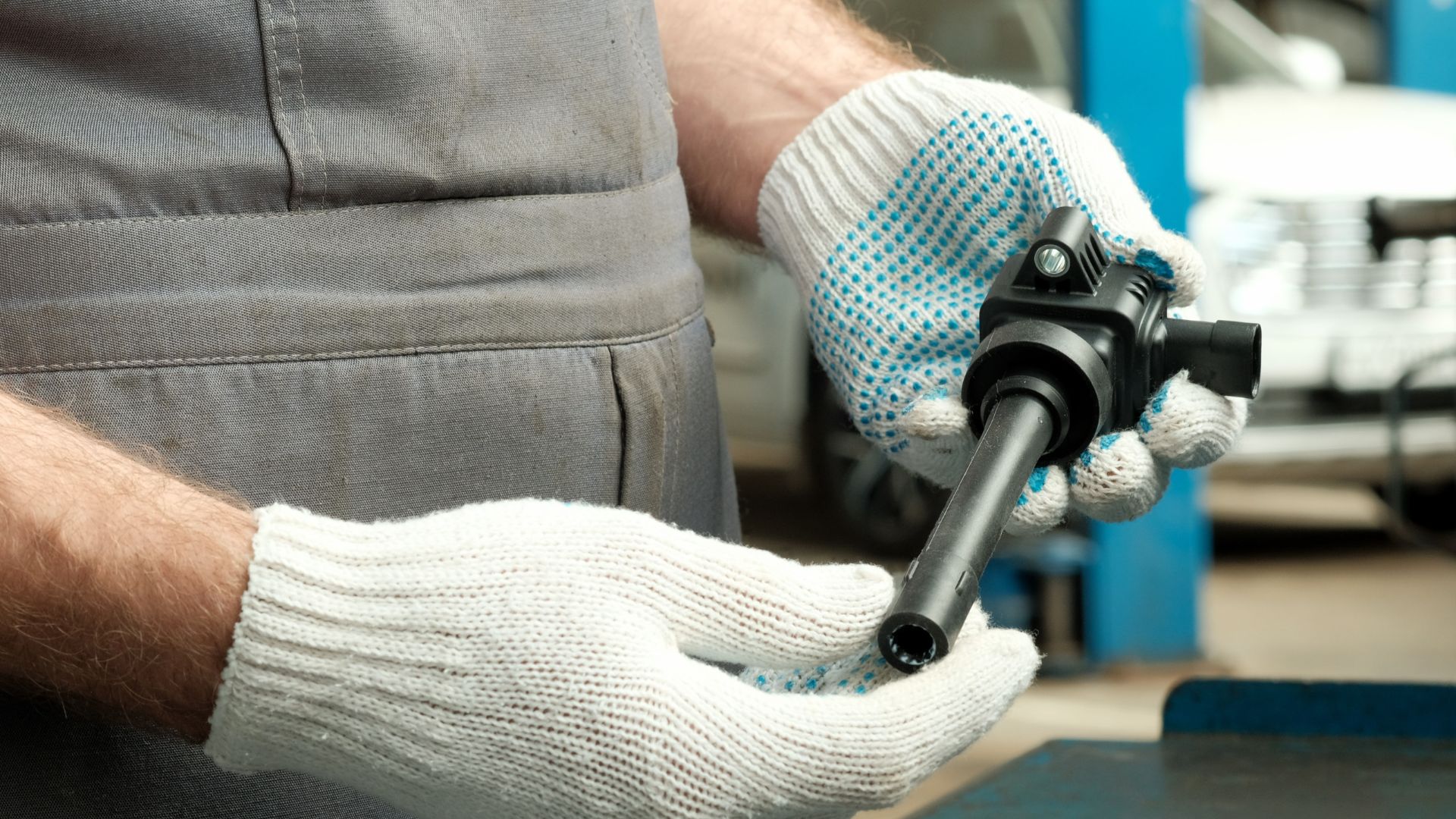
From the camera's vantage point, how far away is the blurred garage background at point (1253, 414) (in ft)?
12.3

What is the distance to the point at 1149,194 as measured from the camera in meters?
3.62

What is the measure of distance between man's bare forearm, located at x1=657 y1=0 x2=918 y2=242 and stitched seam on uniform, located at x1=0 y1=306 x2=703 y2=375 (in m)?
0.27

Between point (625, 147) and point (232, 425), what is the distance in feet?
1.14

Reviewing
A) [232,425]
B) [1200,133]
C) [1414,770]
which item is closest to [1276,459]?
[1200,133]

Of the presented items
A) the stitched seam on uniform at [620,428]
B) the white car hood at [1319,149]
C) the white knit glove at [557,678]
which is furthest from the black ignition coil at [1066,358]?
the white car hood at [1319,149]

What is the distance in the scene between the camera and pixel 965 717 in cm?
81

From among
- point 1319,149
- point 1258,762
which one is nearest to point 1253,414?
point 1319,149

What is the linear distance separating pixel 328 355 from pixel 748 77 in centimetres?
51

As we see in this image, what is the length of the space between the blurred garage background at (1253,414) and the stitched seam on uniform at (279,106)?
8.14ft

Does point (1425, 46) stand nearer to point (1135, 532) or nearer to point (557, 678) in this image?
point (1135, 532)

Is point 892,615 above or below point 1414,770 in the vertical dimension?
above

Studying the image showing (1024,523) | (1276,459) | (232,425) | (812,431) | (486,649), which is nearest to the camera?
(486,649)

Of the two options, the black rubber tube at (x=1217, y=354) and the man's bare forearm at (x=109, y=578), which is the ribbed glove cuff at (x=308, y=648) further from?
the black rubber tube at (x=1217, y=354)

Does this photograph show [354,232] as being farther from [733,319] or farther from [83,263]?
[733,319]
